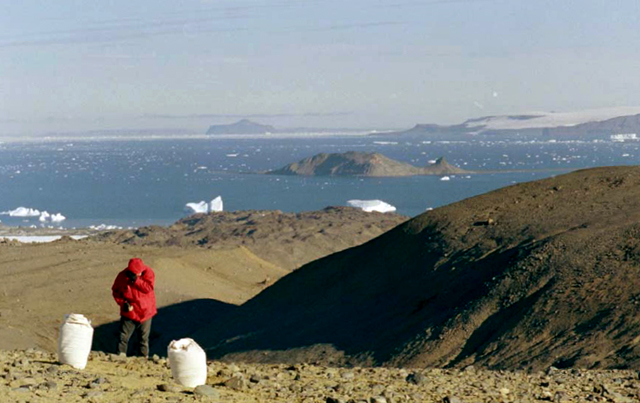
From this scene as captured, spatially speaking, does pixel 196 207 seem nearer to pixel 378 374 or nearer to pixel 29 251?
pixel 29 251

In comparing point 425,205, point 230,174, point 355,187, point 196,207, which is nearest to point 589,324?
point 196,207

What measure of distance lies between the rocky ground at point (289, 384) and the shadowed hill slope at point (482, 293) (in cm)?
223

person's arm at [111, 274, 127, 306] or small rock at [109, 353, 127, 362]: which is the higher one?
person's arm at [111, 274, 127, 306]

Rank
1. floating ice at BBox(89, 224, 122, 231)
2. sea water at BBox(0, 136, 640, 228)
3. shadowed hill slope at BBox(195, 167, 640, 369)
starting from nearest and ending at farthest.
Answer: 1. shadowed hill slope at BBox(195, 167, 640, 369)
2. floating ice at BBox(89, 224, 122, 231)
3. sea water at BBox(0, 136, 640, 228)

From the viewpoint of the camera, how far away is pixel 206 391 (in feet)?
26.0

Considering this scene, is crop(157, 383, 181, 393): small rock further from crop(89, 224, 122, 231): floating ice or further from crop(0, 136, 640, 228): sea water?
crop(0, 136, 640, 228): sea water

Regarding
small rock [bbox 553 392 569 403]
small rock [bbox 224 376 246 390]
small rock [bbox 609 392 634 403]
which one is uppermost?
small rock [bbox 224 376 246 390]

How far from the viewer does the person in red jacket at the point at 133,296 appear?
10.5 m

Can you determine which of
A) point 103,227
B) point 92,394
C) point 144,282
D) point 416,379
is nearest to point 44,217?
point 103,227

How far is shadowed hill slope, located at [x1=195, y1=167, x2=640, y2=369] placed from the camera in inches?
524

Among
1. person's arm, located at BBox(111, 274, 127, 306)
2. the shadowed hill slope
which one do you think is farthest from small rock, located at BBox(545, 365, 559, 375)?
person's arm, located at BBox(111, 274, 127, 306)

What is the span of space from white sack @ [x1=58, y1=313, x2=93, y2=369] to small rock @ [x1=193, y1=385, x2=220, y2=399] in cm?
147

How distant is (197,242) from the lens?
139 ft

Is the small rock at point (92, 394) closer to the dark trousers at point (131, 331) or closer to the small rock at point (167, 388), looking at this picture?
the small rock at point (167, 388)
